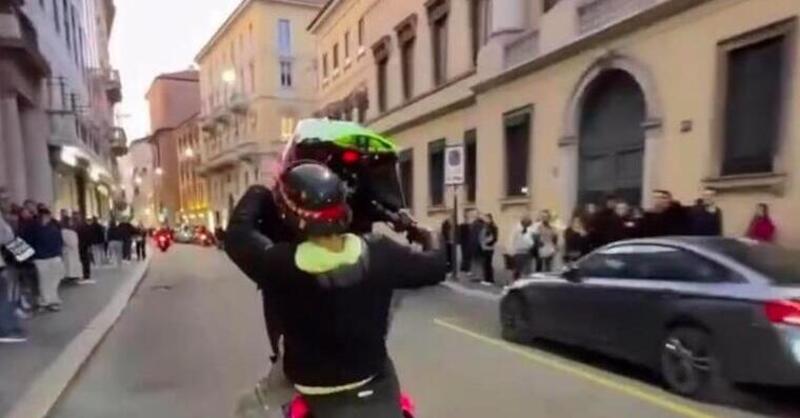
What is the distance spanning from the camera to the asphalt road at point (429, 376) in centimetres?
578

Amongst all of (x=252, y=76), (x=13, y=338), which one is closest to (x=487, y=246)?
(x=13, y=338)

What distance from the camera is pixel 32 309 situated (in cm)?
1143

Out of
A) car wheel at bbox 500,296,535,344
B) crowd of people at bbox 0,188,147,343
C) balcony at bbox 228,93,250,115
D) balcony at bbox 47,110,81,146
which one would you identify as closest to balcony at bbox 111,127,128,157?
balcony at bbox 228,93,250,115

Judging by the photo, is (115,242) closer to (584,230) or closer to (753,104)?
(584,230)

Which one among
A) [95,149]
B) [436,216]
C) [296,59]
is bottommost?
[436,216]

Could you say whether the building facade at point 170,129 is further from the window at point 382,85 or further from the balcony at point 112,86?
the window at point 382,85

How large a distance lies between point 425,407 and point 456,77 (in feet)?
54.0

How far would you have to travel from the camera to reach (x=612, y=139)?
48.2 feet

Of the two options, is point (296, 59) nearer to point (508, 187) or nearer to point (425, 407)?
point (508, 187)

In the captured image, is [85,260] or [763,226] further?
[85,260]

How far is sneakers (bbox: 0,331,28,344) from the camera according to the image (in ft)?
28.5

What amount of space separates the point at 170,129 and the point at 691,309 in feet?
274

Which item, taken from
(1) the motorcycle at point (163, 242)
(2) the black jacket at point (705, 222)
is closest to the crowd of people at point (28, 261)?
(2) the black jacket at point (705, 222)

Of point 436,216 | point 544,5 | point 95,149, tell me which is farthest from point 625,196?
point 95,149
